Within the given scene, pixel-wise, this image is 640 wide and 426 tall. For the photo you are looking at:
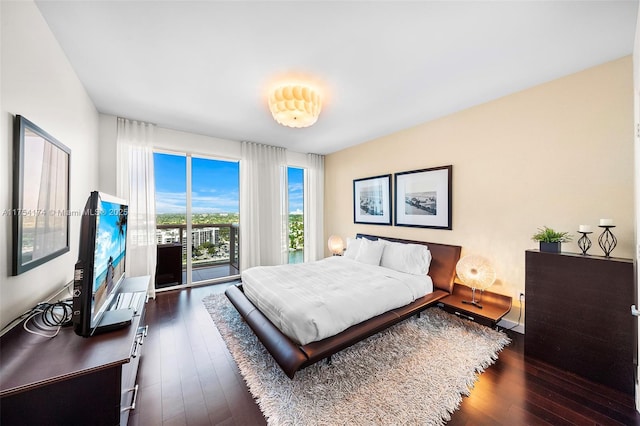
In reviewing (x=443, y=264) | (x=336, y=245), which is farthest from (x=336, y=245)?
(x=443, y=264)

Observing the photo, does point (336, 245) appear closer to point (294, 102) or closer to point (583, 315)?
point (294, 102)

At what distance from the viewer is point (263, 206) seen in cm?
455

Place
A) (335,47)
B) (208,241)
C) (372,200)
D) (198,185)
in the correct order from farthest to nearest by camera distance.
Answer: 1. (208,241)
2. (372,200)
3. (198,185)
4. (335,47)

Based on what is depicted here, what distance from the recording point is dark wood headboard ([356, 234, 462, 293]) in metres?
3.04

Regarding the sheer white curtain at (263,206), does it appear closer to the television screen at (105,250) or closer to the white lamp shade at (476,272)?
the television screen at (105,250)

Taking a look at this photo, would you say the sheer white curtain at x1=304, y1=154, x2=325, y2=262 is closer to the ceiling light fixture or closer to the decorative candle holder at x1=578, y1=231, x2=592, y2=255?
the ceiling light fixture

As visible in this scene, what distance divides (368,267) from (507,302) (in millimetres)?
1615

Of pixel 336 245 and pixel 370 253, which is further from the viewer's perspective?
pixel 336 245

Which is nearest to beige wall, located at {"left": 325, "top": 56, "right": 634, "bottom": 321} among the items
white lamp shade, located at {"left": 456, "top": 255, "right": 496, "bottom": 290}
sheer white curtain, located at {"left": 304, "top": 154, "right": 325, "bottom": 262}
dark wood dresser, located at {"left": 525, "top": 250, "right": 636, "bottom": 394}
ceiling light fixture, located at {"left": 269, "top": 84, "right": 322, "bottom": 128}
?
white lamp shade, located at {"left": 456, "top": 255, "right": 496, "bottom": 290}

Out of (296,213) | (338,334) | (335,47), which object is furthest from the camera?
(296,213)

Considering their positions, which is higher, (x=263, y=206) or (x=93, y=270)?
(x=263, y=206)

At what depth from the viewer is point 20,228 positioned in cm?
131

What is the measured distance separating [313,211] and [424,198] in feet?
8.35

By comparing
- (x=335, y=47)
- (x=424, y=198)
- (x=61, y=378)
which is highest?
(x=335, y=47)
